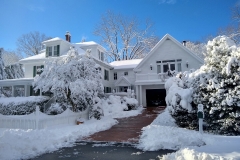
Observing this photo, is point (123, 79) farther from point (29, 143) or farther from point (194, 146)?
point (194, 146)

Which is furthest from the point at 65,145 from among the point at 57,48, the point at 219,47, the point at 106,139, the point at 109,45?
the point at 109,45

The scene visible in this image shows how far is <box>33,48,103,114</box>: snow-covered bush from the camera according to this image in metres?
12.1

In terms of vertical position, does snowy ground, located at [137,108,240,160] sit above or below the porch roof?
below

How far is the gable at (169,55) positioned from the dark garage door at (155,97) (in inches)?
106

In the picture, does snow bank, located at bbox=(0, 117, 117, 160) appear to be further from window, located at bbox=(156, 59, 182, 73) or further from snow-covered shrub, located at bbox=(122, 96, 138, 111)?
window, located at bbox=(156, 59, 182, 73)

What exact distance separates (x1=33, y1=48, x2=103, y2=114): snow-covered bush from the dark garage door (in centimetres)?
1165

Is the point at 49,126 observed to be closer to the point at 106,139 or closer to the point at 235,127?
the point at 106,139

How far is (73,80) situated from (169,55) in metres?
13.7

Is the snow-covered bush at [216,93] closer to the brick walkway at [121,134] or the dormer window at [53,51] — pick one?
the brick walkway at [121,134]

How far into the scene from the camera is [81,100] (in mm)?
12938

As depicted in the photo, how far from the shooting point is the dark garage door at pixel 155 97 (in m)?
23.5

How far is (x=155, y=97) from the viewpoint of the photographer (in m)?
23.8

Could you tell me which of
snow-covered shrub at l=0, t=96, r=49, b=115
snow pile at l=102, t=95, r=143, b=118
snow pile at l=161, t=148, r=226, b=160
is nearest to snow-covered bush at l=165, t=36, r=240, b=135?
snow pile at l=161, t=148, r=226, b=160

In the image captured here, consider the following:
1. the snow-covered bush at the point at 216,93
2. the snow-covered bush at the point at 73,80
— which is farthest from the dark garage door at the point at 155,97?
the snow-covered bush at the point at 216,93
